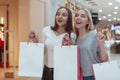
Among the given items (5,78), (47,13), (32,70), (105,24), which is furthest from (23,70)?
(105,24)

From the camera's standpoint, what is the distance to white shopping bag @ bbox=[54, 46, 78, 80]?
1.82 m

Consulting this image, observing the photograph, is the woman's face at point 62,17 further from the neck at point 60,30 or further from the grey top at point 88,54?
the grey top at point 88,54

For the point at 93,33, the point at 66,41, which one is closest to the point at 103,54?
the point at 93,33

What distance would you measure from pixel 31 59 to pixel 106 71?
65 cm

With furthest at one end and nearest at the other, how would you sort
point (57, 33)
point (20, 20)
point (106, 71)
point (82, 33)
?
point (20, 20)
point (57, 33)
point (82, 33)
point (106, 71)

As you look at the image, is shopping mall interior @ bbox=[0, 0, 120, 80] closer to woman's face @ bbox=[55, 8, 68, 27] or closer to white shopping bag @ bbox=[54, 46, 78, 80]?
woman's face @ bbox=[55, 8, 68, 27]

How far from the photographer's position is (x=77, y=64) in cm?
182

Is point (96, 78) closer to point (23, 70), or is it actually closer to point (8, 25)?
point (23, 70)

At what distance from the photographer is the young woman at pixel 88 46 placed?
5.97 ft

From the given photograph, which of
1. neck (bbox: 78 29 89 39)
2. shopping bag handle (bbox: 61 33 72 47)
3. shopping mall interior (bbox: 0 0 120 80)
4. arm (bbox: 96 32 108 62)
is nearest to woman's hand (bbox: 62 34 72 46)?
shopping bag handle (bbox: 61 33 72 47)

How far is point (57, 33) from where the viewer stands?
6.85 feet

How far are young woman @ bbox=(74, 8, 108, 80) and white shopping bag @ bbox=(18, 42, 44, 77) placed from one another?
0.36 meters

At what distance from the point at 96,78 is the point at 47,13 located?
19.4 ft

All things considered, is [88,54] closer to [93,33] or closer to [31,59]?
[93,33]
